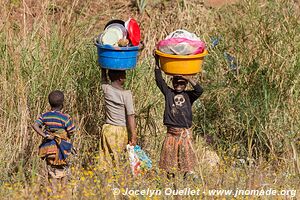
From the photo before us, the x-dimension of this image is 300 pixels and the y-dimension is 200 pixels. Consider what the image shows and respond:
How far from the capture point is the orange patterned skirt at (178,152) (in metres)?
6.10

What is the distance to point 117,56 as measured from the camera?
6.14 m

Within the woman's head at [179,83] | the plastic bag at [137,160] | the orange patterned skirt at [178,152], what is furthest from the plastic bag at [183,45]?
the plastic bag at [137,160]

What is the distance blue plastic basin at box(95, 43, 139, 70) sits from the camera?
613 cm

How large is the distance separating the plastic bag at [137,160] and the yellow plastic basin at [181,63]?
773mm

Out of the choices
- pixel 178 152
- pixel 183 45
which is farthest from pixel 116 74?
pixel 178 152

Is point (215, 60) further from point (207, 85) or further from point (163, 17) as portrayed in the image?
point (163, 17)

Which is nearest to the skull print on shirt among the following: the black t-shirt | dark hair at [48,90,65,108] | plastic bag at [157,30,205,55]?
the black t-shirt

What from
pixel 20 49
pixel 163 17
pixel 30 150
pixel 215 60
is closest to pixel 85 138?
pixel 30 150

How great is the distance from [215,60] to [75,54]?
158cm

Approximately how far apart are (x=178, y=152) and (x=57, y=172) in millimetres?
1058

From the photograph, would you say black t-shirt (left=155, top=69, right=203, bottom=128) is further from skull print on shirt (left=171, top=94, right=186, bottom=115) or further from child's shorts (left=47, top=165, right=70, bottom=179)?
child's shorts (left=47, top=165, right=70, bottom=179)

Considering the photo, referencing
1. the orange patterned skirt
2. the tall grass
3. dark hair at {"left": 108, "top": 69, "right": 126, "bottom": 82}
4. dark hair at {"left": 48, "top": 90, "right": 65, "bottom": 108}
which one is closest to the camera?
dark hair at {"left": 48, "top": 90, "right": 65, "bottom": 108}

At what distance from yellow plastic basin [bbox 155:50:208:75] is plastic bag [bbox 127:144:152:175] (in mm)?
773

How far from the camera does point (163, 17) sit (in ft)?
30.6
